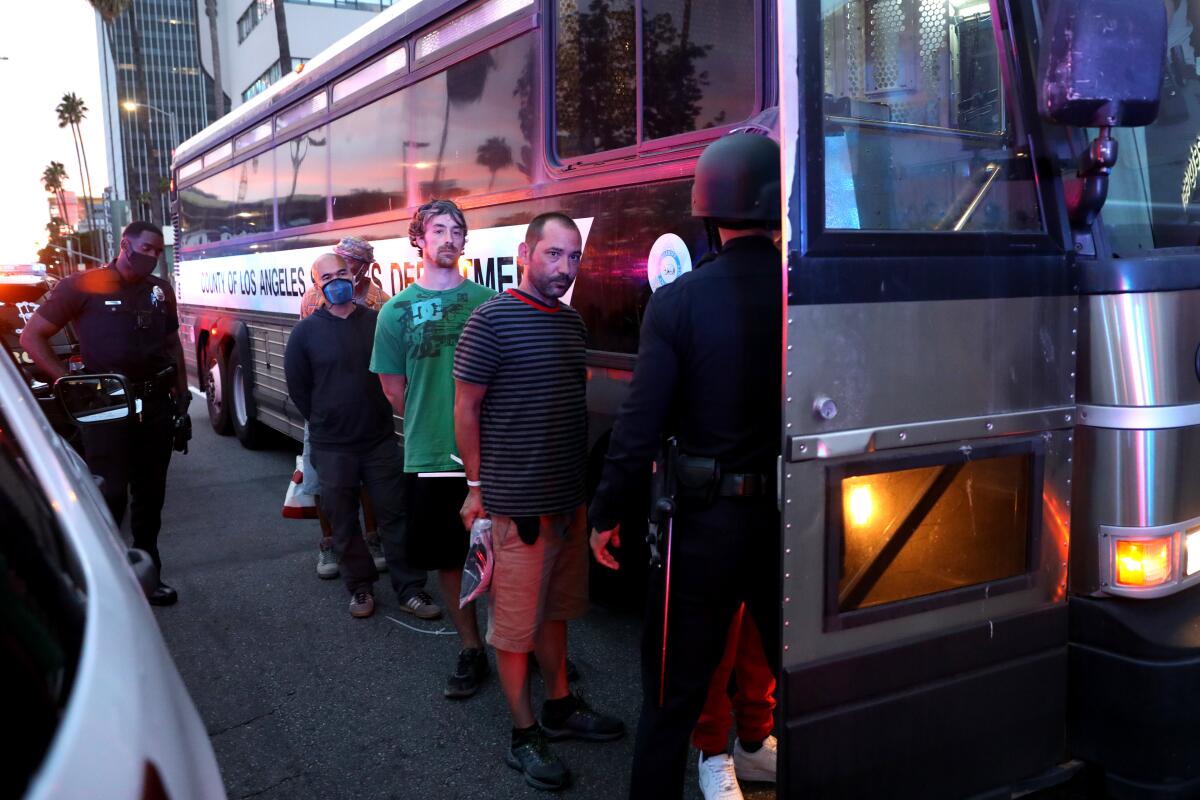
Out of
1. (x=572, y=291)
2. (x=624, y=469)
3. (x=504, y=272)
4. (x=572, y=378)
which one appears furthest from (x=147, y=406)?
(x=624, y=469)

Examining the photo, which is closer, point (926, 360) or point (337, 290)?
point (926, 360)

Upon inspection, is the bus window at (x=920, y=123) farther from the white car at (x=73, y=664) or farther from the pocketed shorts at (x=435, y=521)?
the pocketed shorts at (x=435, y=521)

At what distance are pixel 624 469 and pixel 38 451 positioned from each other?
1.42 meters

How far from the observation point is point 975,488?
2.56 meters

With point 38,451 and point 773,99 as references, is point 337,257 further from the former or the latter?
point 38,451

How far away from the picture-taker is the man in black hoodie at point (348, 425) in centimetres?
501

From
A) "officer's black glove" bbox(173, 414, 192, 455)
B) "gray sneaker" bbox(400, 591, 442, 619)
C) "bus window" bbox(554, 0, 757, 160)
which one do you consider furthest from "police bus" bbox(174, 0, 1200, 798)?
"officer's black glove" bbox(173, 414, 192, 455)

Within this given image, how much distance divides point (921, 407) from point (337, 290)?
334 cm

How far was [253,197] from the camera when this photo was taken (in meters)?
9.30

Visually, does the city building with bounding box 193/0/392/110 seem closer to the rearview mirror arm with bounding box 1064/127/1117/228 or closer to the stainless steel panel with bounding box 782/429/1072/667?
the rearview mirror arm with bounding box 1064/127/1117/228

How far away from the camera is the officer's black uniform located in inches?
201

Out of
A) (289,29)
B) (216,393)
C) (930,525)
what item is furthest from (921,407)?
(289,29)

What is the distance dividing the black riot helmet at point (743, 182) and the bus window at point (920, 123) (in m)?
0.22

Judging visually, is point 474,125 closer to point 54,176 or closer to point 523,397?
point 523,397
